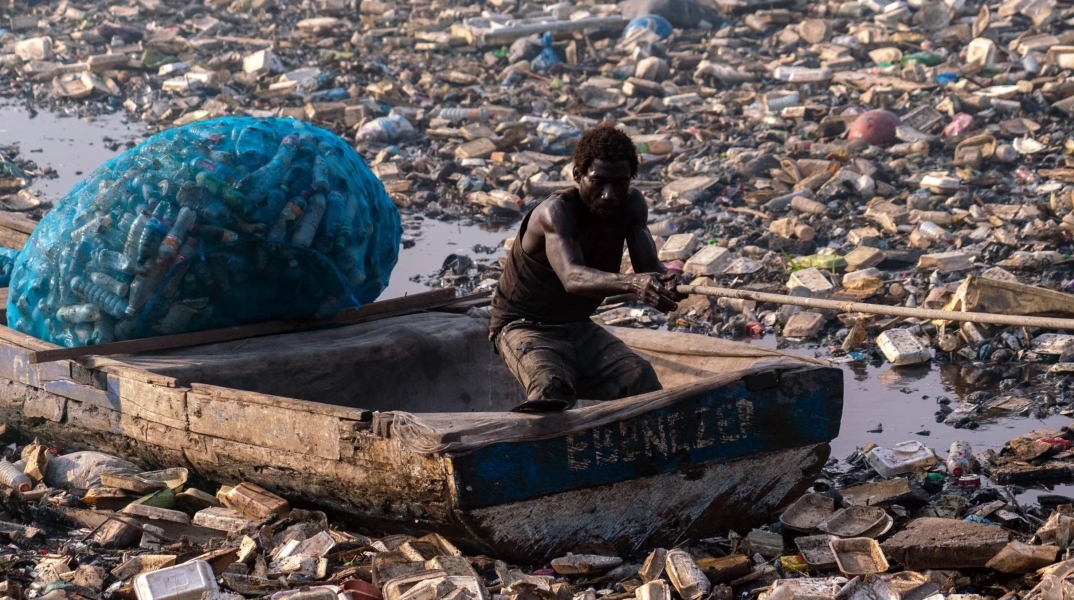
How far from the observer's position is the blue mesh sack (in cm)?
534

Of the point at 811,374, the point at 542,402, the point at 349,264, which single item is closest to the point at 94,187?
the point at 349,264

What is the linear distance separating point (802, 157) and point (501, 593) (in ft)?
23.2

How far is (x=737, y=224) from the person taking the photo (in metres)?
9.08

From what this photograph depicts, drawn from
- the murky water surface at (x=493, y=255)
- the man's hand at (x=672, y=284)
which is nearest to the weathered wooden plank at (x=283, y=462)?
the man's hand at (x=672, y=284)

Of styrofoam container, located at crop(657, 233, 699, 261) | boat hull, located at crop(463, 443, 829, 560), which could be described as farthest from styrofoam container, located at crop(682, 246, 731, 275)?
boat hull, located at crop(463, 443, 829, 560)

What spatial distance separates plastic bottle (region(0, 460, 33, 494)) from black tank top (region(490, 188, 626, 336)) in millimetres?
1892

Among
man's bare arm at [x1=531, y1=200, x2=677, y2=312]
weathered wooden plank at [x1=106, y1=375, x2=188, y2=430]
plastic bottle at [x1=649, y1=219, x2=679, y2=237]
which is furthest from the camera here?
plastic bottle at [x1=649, y1=219, x2=679, y2=237]

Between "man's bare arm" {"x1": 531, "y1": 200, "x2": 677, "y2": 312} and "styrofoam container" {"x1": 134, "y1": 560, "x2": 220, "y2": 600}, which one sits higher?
"man's bare arm" {"x1": 531, "y1": 200, "x2": 677, "y2": 312}

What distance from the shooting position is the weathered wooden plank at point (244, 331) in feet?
17.5

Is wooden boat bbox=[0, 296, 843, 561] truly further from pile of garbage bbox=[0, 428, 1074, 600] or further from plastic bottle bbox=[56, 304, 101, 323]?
plastic bottle bbox=[56, 304, 101, 323]

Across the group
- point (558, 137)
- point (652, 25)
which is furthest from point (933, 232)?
point (652, 25)

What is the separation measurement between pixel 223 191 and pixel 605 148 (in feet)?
5.67

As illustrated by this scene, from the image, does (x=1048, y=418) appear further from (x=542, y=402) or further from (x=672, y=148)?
(x=672, y=148)

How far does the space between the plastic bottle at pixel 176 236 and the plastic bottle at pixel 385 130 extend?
6593mm
